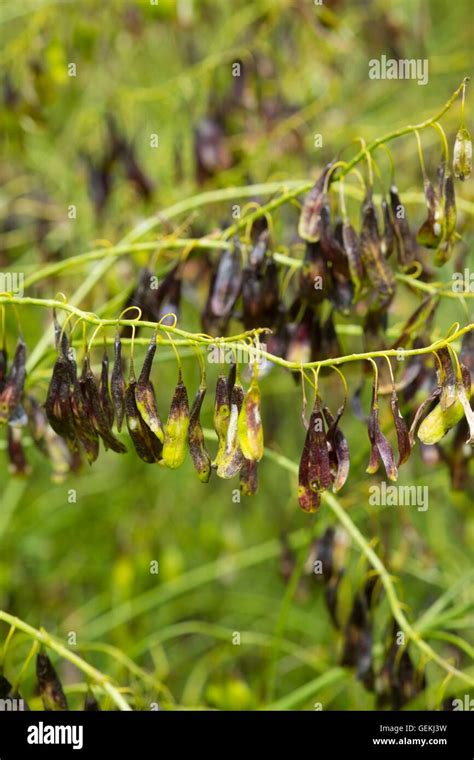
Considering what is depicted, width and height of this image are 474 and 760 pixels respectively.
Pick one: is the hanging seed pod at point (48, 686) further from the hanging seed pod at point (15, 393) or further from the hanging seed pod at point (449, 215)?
the hanging seed pod at point (449, 215)

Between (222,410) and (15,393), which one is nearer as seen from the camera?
(222,410)

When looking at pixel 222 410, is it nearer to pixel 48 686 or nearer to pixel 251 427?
pixel 251 427

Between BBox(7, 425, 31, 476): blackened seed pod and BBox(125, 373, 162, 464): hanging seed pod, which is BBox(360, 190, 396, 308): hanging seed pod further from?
BBox(7, 425, 31, 476): blackened seed pod

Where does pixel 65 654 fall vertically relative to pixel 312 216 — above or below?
below

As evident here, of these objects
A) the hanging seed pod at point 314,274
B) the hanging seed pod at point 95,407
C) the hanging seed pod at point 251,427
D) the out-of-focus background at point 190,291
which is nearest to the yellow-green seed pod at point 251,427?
the hanging seed pod at point 251,427

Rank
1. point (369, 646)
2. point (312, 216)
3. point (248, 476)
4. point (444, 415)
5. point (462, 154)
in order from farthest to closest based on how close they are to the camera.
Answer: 1. point (369, 646)
2. point (312, 216)
3. point (462, 154)
4. point (248, 476)
5. point (444, 415)

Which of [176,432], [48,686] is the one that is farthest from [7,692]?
[176,432]

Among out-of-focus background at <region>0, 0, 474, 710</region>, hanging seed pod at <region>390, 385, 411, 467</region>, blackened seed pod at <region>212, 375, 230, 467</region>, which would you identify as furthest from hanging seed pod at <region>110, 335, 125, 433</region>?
out-of-focus background at <region>0, 0, 474, 710</region>
